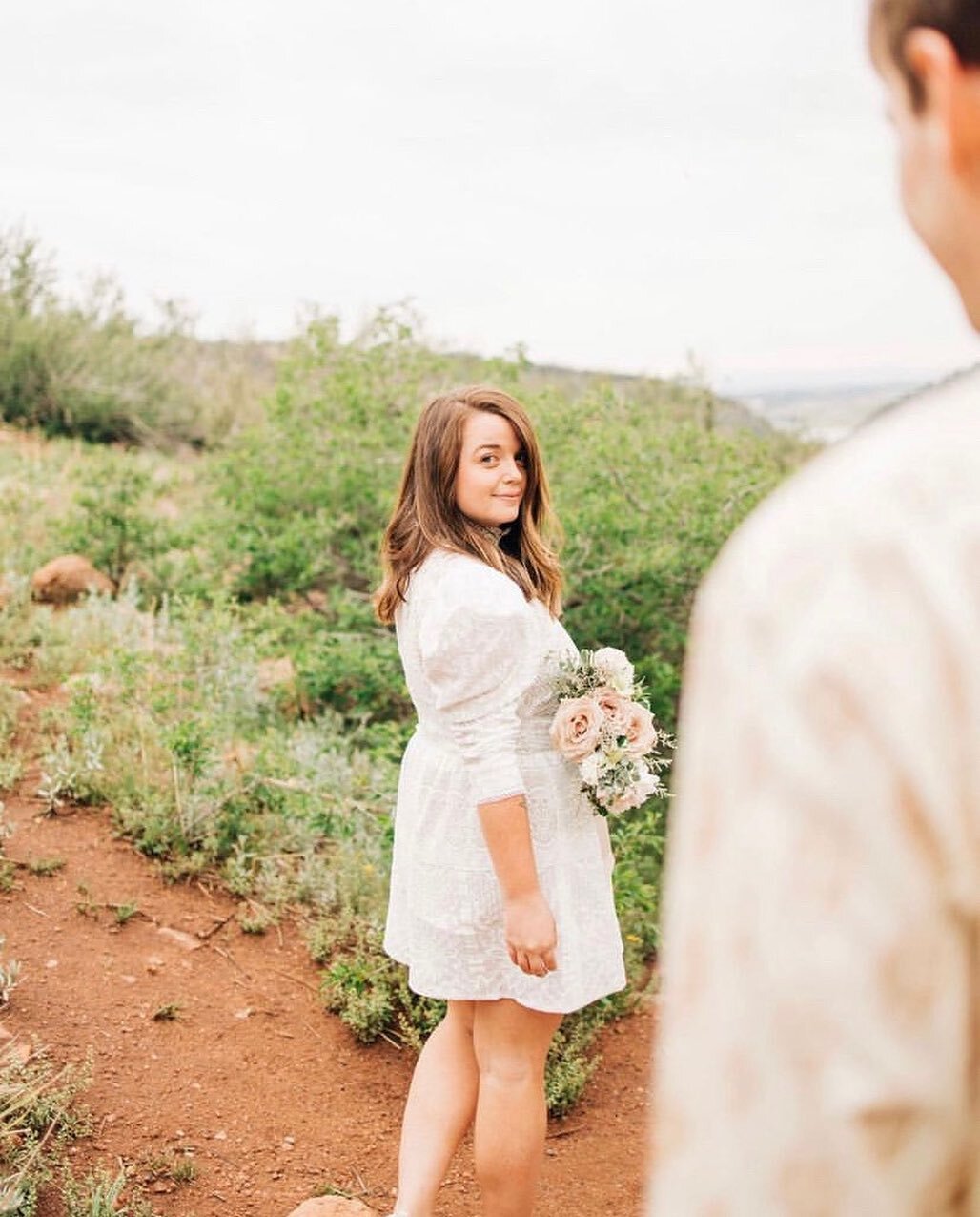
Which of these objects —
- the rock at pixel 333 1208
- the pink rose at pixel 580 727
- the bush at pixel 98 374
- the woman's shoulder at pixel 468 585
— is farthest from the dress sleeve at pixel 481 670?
the bush at pixel 98 374

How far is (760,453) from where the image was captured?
26.3 ft

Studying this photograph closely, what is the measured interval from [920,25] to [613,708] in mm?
2183

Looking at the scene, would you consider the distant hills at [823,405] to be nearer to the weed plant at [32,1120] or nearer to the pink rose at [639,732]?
the pink rose at [639,732]

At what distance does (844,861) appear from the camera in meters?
0.61

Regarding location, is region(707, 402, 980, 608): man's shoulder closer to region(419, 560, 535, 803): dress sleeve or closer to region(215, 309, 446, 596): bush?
region(419, 560, 535, 803): dress sleeve

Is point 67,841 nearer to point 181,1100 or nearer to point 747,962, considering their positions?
point 181,1100

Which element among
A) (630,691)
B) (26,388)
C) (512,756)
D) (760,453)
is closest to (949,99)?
(512,756)

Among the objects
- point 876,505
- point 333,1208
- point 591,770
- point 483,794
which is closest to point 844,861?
point 876,505

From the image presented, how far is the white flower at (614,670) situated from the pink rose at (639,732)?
0.05 meters

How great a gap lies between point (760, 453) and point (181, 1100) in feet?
18.2

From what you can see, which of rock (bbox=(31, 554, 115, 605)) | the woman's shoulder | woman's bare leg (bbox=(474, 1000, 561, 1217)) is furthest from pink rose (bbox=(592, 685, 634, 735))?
rock (bbox=(31, 554, 115, 605))

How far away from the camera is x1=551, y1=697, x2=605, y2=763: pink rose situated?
278 centimetres

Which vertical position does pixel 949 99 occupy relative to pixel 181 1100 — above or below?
above

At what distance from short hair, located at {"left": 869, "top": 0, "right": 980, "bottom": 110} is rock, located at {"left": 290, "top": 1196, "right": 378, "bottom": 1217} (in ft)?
10.0
